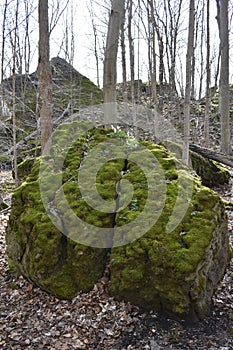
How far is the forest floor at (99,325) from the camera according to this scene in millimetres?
3582

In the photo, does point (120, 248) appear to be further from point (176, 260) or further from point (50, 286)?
point (50, 286)

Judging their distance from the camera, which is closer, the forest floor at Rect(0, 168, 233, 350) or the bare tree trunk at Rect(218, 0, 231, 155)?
the forest floor at Rect(0, 168, 233, 350)

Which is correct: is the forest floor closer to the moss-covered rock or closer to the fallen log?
the fallen log

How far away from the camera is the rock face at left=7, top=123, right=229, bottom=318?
405 centimetres

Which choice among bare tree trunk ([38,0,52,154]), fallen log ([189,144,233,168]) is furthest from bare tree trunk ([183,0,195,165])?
bare tree trunk ([38,0,52,154])

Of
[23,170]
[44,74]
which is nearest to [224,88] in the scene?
[44,74]

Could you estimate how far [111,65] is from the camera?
686 centimetres

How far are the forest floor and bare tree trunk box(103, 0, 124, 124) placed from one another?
4.20 metres

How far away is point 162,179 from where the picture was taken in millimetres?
5117

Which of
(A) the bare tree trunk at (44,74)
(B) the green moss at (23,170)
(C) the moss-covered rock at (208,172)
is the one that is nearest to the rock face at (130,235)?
(A) the bare tree trunk at (44,74)

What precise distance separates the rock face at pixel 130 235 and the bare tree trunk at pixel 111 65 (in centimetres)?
171

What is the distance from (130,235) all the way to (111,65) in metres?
4.35

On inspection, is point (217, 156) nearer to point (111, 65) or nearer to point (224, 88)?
point (111, 65)

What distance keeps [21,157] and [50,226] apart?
10.7 meters
